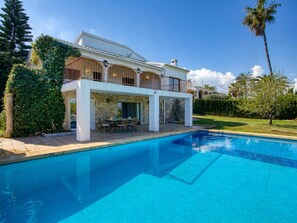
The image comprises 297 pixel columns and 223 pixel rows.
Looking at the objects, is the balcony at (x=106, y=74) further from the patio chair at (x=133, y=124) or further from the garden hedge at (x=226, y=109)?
the garden hedge at (x=226, y=109)

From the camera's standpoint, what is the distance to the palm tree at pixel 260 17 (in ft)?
73.5

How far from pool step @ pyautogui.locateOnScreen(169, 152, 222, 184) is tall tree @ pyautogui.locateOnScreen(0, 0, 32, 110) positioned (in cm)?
2590

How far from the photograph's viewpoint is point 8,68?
22.7 m

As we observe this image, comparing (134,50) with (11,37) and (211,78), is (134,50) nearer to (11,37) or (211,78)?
(11,37)

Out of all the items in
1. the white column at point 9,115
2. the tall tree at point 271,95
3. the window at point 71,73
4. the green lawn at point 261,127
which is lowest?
the green lawn at point 261,127

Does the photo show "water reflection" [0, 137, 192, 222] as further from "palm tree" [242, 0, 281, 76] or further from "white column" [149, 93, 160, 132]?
"palm tree" [242, 0, 281, 76]

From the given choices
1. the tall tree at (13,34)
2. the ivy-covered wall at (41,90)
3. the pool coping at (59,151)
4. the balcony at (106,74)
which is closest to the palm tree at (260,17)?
the balcony at (106,74)

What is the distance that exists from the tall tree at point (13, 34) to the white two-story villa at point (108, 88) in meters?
13.1

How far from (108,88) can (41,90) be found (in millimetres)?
4647

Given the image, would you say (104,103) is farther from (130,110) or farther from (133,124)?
(133,124)

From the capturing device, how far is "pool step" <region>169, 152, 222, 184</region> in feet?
19.7

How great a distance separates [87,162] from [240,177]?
5950mm

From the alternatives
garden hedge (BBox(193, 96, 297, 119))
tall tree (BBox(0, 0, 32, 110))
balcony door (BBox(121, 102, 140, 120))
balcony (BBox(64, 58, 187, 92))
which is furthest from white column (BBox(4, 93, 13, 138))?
garden hedge (BBox(193, 96, 297, 119))

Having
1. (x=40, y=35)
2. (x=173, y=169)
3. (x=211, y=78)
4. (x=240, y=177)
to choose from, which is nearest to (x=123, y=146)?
(x=173, y=169)
